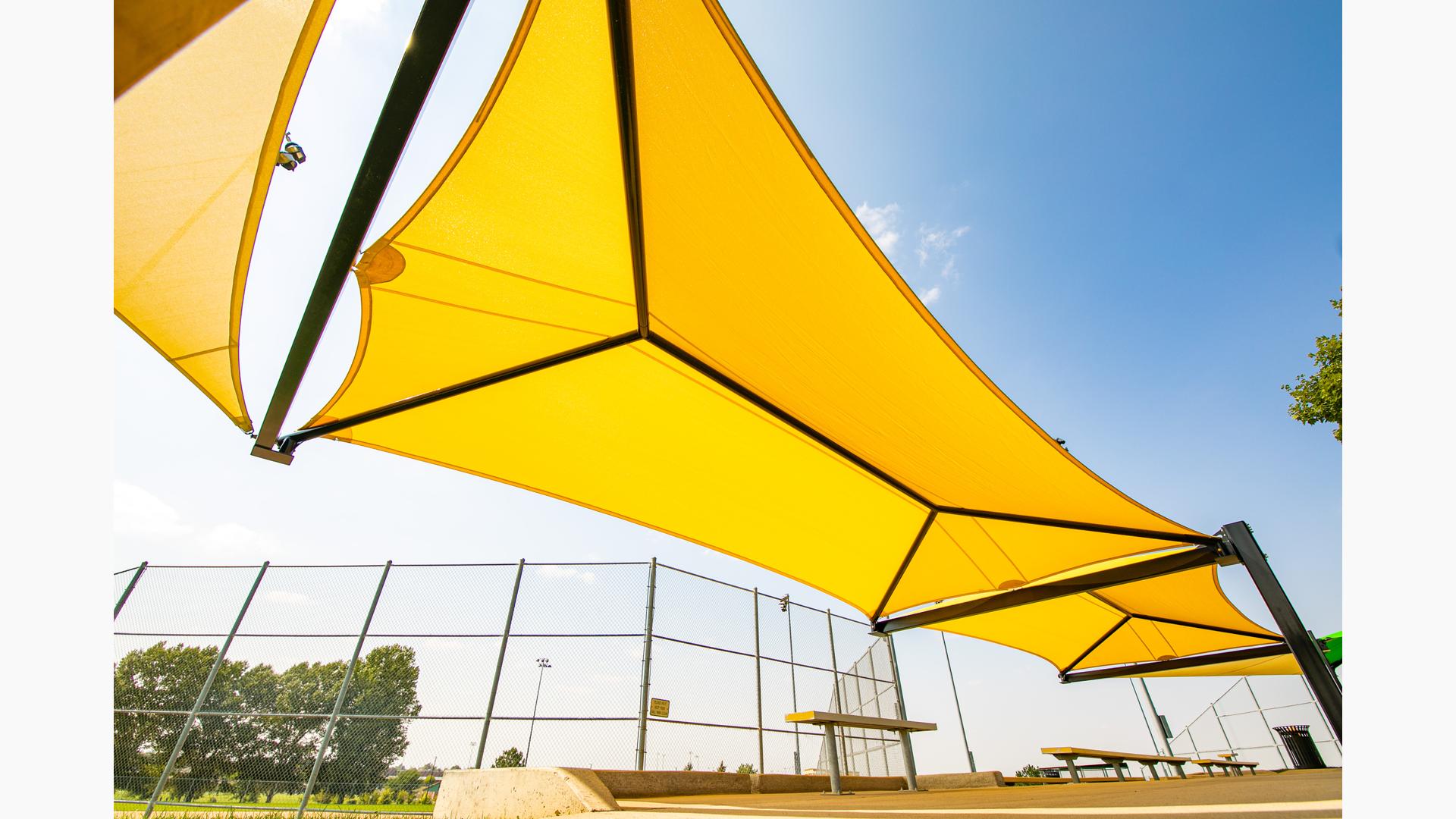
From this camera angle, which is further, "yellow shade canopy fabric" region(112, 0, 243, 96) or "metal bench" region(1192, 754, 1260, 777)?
"metal bench" region(1192, 754, 1260, 777)

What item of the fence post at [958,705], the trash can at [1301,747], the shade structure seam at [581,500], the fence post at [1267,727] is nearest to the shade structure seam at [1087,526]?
the shade structure seam at [581,500]

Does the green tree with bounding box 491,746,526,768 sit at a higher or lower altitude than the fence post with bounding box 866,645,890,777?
lower

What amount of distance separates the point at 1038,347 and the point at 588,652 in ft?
20.9

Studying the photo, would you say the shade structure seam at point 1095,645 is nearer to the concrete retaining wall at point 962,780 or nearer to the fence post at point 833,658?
the concrete retaining wall at point 962,780

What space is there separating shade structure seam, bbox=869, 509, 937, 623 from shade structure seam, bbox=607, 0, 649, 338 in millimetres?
2508

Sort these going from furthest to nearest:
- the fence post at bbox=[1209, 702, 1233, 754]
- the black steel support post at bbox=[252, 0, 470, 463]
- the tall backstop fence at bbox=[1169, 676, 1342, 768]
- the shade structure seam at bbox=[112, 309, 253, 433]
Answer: the fence post at bbox=[1209, 702, 1233, 754] → the tall backstop fence at bbox=[1169, 676, 1342, 768] → the shade structure seam at bbox=[112, 309, 253, 433] → the black steel support post at bbox=[252, 0, 470, 463]

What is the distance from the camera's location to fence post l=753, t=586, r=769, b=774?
23.1 feet

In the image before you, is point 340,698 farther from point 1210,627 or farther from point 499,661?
point 1210,627

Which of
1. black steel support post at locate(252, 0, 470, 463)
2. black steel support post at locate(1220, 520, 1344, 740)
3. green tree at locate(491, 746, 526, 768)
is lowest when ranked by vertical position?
green tree at locate(491, 746, 526, 768)

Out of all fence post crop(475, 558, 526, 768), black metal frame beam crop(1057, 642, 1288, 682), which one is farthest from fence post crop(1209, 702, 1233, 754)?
fence post crop(475, 558, 526, 768)

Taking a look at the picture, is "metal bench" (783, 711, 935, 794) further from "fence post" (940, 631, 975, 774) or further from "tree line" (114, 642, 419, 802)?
"tree line" (114, 642, 419, 802)

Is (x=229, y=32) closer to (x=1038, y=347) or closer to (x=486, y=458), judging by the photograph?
(x=486, y=458)

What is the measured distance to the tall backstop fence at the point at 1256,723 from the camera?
11117 mm
